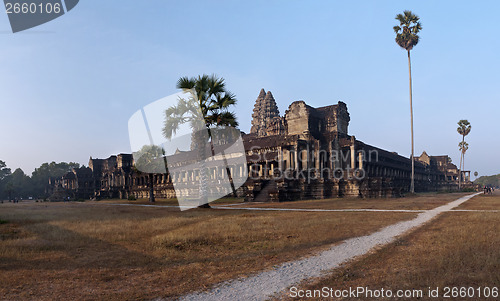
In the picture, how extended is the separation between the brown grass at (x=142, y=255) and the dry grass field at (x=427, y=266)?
1.95 m

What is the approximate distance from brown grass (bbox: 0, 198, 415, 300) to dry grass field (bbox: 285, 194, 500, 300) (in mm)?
1950

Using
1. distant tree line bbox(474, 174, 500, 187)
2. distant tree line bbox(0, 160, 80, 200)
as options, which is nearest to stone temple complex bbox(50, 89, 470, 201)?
distant tree line bbox(0, 160, 80, 200)

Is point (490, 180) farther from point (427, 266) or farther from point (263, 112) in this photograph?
point (427, 266)

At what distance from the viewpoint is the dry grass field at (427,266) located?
6.24m

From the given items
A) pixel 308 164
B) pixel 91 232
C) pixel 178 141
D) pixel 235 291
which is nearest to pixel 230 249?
pixel 235 291

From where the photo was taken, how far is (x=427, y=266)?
7418mm

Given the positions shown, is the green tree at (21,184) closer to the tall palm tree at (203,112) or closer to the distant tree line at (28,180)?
the distant tree line at (28,180)

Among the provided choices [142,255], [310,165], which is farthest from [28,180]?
[142,255]

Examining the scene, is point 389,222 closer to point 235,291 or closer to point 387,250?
point 387,250

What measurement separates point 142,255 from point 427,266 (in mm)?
7758

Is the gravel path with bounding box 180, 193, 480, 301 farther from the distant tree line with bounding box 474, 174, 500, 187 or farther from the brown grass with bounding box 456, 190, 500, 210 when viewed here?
the distant tree line with bounding box 474, 174, 500, 187

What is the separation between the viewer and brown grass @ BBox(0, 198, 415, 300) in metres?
6.67

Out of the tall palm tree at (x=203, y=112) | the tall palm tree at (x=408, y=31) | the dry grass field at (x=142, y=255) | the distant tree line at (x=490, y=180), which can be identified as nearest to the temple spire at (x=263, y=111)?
the tall palm tree at (x=408, y=31)

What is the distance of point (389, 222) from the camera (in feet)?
51.6
